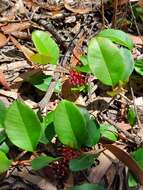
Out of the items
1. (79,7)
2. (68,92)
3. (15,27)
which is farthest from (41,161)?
(79,7)

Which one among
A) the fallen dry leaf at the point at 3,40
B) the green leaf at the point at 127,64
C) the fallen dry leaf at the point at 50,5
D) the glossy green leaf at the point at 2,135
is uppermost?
the fallen dry leaf at the point at 50,5

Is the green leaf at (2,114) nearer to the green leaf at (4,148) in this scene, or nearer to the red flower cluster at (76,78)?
the green leaf at (4,148)

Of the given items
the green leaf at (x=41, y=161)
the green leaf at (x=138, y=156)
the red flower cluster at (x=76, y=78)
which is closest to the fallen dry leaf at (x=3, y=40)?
the red flower cluster at (x=76, y=78)

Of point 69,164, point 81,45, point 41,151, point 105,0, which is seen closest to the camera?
point 69,164

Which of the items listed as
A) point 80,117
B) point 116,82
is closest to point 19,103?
point 80,117

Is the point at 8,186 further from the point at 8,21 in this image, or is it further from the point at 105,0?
the point at 105,0

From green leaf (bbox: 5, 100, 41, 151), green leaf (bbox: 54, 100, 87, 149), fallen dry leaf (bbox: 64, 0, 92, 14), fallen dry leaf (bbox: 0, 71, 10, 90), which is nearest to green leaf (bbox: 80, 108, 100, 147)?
green leaf (bbox: 54, 100, 87, 149)

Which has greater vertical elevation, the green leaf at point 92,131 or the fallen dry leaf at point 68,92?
the fallen dry leaf at point 68,92
